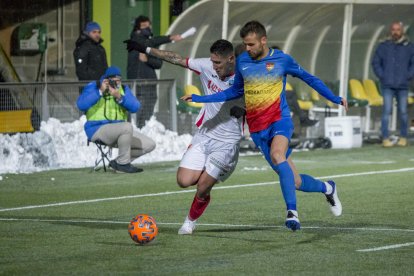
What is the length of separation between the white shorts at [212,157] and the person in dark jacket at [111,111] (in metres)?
6.14

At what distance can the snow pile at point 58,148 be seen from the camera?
18531mm

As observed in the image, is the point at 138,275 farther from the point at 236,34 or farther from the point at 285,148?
the point at 236,34

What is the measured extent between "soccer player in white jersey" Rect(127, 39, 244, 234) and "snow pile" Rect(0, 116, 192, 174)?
7.01 metres

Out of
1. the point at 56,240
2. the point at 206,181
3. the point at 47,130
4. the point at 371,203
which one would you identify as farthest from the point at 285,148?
the point at 47,130

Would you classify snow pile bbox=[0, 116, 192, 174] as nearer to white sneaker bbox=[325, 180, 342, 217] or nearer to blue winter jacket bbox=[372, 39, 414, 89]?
blue winter jacket bbox=[372, 39, 414, 89]

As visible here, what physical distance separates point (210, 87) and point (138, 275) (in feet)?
10.7

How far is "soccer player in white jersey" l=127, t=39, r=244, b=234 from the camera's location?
11.7 m

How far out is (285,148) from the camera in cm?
1128

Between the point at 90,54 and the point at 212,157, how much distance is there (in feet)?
27.7

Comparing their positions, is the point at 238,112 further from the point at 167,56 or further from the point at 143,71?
Answer: the point at 143,71

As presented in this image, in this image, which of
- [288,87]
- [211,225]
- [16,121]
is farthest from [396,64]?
[211,225]

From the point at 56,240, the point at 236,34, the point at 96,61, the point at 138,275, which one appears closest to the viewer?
the point at 138,275

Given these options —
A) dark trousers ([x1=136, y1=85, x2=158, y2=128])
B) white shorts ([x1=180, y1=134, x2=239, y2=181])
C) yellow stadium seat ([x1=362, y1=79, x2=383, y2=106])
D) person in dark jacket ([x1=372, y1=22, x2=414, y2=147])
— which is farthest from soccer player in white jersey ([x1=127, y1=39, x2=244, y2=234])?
yellow stadium seat ([x1=362, y1=79, x2=383, y2=106])

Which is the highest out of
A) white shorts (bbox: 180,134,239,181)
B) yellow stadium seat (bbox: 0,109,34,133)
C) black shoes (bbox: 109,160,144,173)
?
white shorts (bbox: 180,134,239,181)
